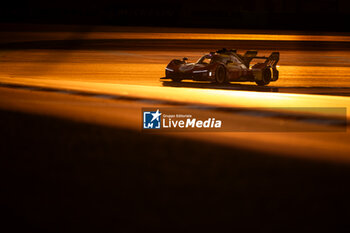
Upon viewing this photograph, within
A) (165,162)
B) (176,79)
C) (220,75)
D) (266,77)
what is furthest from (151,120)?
(176,79)

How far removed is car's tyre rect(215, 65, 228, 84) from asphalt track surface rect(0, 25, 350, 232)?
20cm

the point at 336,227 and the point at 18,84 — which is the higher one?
the point at 336,227

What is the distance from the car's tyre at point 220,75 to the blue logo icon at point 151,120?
15.1 ft

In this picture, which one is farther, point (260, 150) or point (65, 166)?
point (260, 150)

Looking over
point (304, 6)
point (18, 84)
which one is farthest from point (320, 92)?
point (304, 6)

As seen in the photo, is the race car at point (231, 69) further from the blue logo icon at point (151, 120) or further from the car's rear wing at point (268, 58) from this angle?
the blue logo icon at point (151, 120)

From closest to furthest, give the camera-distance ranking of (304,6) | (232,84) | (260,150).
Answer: (260,150) → (232,84) → (304,6)

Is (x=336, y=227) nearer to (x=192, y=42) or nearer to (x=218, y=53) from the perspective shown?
(x=218, y=53)

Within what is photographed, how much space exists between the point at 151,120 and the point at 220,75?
5.58 m

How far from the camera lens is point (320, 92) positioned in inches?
514

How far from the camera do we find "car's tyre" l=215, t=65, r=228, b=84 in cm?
1353

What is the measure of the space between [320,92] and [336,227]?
9.49 m

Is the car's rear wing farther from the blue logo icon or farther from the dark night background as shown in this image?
the dark night background

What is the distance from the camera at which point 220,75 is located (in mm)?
13609
